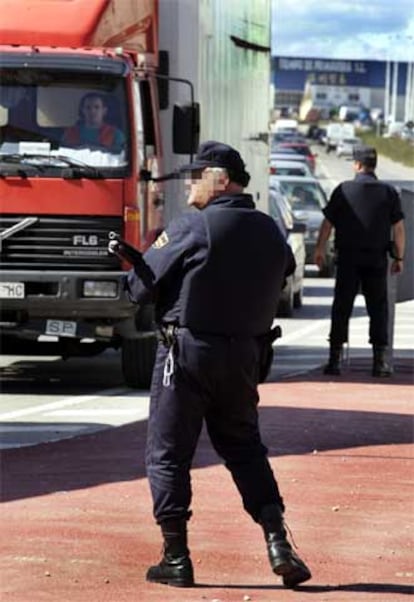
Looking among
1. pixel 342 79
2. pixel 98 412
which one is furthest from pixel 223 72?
pixel 342 79

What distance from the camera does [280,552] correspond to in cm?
743

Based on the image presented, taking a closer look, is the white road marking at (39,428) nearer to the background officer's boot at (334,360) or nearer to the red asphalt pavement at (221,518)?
the red asphalt pavement at (221,518)

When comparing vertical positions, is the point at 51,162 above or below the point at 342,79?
above

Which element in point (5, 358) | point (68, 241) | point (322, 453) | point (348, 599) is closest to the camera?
point (348, 599)

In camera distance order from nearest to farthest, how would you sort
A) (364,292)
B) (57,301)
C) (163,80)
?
(57,301) < (163,80) < (364,292)

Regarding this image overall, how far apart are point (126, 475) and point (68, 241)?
4.55 metres

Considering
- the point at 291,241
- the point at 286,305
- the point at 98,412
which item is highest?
the point at 98,412

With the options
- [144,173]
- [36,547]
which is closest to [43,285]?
[144,173]

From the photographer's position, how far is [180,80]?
1502 centimetres

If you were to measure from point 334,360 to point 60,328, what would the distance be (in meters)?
2.81

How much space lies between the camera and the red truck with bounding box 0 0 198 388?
14414 mm

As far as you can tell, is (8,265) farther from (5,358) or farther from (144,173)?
(5,358)

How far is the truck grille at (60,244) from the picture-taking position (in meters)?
14.5

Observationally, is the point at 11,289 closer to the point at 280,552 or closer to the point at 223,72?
the point at 223,72
